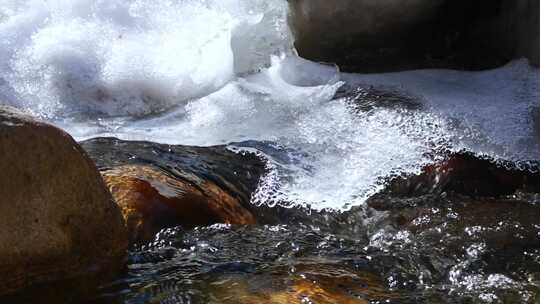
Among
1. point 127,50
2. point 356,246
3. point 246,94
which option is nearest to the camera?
point 356,246

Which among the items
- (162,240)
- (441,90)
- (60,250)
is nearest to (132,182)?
(162,240)

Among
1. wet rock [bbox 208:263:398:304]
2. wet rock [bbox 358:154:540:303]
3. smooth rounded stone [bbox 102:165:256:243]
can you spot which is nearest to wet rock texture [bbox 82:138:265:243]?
smooth rounded stone [bbox 102:165:256:243]

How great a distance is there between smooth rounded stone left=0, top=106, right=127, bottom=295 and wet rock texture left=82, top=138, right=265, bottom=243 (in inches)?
12.8

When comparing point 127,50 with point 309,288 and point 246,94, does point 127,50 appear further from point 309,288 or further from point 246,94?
point 309,288

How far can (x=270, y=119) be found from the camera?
4.79 metres

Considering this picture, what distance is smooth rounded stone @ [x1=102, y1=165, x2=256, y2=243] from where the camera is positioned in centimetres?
326

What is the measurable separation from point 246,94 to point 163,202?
2005 millimetres

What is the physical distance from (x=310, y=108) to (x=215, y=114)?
63 centimetres

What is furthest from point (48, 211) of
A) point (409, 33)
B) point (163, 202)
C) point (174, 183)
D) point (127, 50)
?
point (409, 33)

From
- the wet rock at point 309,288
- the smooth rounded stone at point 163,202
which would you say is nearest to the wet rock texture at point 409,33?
the smooth rounded stone at point 163,202

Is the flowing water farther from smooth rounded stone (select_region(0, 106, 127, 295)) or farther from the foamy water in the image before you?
smooth rounded stone (select_region(0, 106, 127, 295))

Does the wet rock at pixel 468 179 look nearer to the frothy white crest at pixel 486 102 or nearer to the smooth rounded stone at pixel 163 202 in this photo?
the frothy white crest at pixel 486 102

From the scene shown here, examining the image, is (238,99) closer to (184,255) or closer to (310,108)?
(310,108)

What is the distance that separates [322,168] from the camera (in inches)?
163
